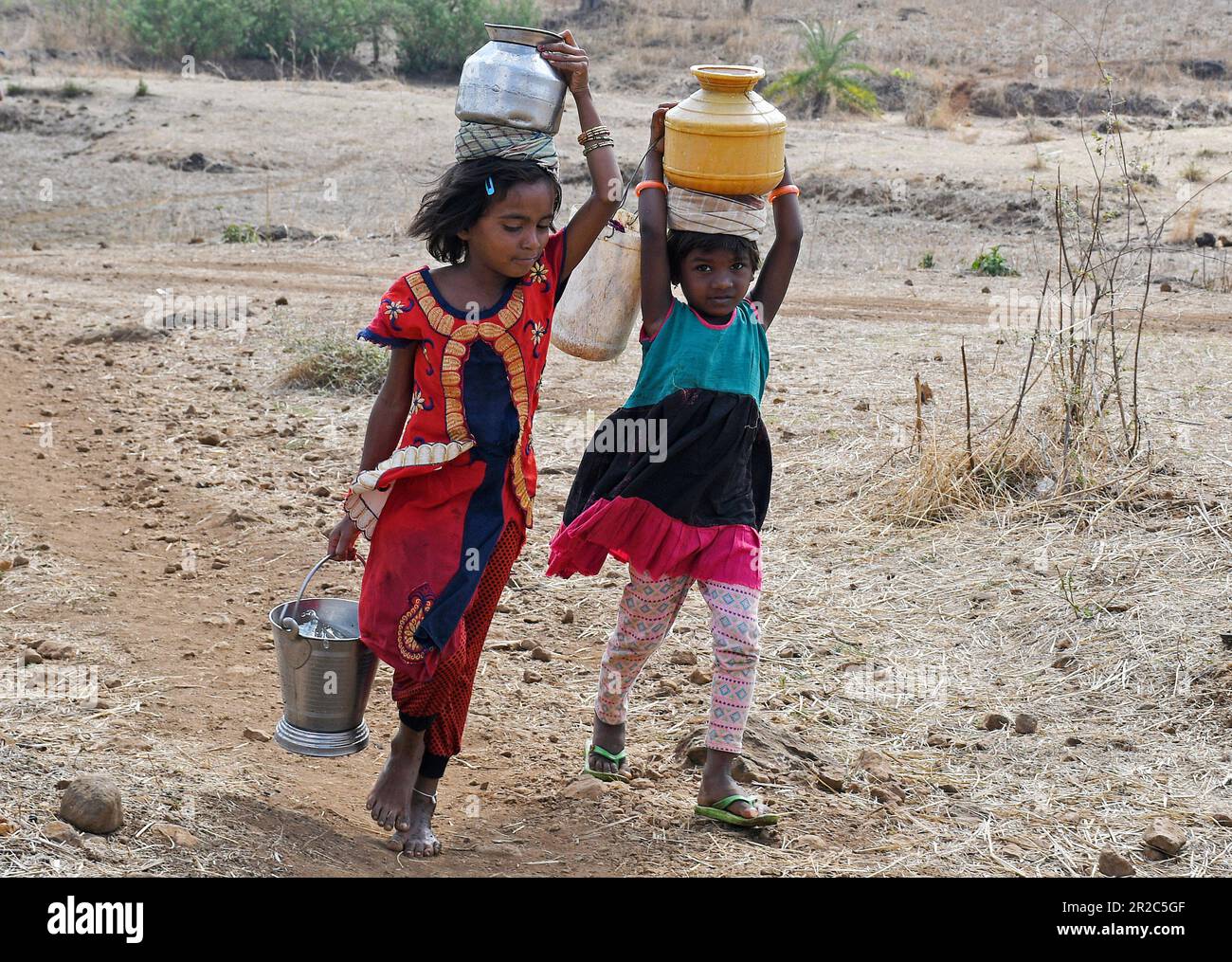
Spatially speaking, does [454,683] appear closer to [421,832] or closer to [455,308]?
[421,832]

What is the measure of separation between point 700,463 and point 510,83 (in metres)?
0.92

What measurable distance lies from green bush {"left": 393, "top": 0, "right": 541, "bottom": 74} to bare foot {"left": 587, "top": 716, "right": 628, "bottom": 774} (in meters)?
22.2

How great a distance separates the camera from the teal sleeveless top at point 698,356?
3094 mm

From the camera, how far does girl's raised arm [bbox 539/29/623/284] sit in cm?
289

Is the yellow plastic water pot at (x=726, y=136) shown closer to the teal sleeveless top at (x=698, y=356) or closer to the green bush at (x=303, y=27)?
the teal sleeveless top at (x=698, y=356)

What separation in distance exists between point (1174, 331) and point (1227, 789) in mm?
5353

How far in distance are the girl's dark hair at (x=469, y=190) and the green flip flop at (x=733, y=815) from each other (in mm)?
1375

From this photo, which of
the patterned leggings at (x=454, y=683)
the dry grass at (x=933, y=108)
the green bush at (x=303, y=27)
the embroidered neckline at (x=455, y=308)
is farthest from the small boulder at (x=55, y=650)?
the green bush at (x=303, y=27)

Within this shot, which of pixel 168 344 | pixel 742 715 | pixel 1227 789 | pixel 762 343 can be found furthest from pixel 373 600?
pixel 168 344

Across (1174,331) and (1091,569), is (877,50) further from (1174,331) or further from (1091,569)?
(1091,569)

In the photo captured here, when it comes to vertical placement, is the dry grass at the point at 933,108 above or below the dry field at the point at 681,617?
above

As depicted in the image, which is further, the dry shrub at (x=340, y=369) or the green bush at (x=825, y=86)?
the green bush at (x=825, y=86)

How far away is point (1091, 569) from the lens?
4555mm

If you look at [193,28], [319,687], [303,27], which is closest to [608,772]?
[319,687]
